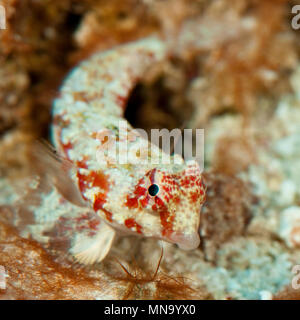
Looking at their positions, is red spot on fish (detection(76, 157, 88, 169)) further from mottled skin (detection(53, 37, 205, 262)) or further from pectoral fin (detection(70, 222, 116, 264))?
pectoral fin (detection(70, 222, 116, 264))

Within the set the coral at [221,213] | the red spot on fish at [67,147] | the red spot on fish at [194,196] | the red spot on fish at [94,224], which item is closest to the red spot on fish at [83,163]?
the red spot on fish at [67,147]

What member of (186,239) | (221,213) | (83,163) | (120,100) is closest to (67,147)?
(83,163)

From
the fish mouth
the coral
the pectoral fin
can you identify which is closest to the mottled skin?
the fish mouth

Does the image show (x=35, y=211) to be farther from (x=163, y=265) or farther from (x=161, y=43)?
(x=161, y=43)

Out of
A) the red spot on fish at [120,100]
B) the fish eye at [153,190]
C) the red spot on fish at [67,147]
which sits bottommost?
the fish eye at [153,190]

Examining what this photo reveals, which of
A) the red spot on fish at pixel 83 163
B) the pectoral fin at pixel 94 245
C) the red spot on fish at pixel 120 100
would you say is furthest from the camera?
the red spot on fish at pixel 120 100

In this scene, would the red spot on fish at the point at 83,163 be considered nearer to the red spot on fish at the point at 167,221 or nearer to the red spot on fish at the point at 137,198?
the red spot on fish at the point at 137,198
